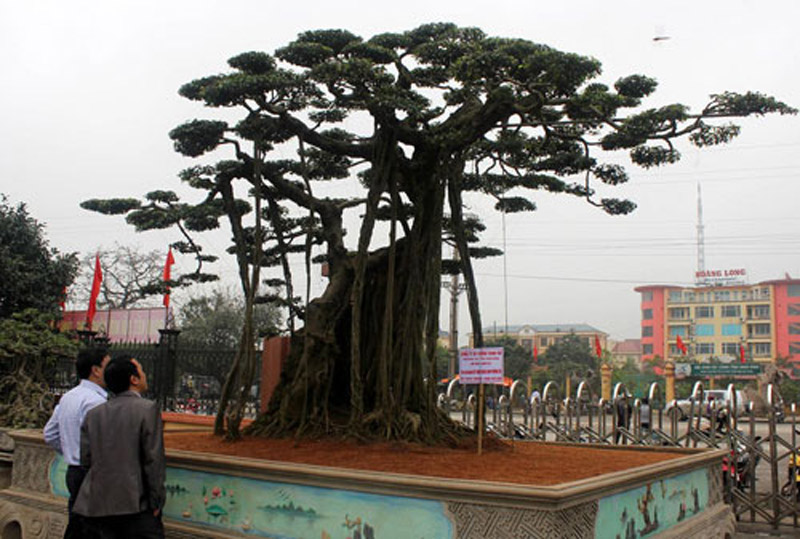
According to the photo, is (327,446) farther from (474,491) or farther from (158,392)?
(158,392)

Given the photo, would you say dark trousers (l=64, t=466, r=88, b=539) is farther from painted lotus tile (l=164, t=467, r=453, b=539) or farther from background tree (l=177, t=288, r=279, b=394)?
background tree (l=177, t=288, r=279, b=394)

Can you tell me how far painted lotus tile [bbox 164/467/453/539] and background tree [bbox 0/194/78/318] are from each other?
13939mm

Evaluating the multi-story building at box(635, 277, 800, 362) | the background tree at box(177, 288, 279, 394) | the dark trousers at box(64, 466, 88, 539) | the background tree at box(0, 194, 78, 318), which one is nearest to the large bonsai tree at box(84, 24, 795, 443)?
the dark trousers at box(64, 466, 88, 539)

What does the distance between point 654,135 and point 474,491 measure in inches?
151

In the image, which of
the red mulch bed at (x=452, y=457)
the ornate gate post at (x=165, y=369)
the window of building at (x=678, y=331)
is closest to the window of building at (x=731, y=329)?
the window of building at (x=678, y=331)

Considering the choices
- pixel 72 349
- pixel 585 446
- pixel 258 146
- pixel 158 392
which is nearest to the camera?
pixel 258 146

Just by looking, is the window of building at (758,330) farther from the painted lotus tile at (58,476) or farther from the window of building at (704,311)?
the painted lotus tile at (58,476)

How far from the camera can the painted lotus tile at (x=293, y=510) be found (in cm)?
446

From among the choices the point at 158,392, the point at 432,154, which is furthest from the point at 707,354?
the point at 432,154

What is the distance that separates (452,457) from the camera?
617 centimetres

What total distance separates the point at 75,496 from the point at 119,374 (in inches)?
32.1

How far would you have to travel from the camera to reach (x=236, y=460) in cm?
537

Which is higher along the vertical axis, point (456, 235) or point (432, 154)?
point (432, 154)

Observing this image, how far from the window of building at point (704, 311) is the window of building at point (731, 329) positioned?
59.0 inches
